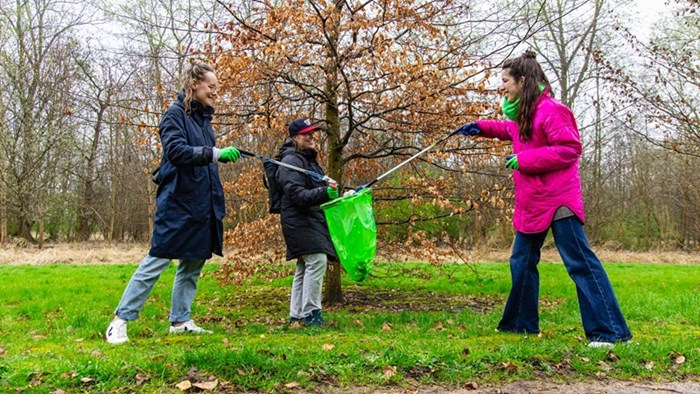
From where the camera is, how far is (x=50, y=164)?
2023 centimetres

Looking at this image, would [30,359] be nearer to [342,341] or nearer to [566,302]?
[342,341]

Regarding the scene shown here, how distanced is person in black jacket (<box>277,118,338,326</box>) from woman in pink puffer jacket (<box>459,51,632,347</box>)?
1628 millimetres

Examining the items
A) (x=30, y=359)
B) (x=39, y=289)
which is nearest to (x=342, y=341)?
(x=30, y=359)

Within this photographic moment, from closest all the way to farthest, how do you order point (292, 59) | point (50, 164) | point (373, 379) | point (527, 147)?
point (373, 379), point (527, 147), point (292, 59), point (50, 164)

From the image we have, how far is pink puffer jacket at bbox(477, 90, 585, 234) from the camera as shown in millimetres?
3877

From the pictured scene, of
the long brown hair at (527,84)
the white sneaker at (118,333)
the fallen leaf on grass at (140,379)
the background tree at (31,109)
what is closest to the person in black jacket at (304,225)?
the white sneaker at (118,333)

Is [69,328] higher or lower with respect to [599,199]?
lower

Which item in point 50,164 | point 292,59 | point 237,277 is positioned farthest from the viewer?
point 50,164

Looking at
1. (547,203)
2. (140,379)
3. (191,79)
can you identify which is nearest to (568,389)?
(547,203)

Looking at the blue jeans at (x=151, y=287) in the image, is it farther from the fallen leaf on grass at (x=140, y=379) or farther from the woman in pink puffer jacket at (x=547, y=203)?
the woman in pink puffer jacket at (x=547, y=203)

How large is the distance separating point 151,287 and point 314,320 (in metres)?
1.47

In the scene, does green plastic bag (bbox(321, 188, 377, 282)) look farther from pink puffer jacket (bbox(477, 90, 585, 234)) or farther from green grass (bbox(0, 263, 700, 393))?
pink puffer jacket (bbox(477, 90, 585, 234))

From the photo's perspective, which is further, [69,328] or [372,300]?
[372,300]

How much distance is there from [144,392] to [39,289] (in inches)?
221
